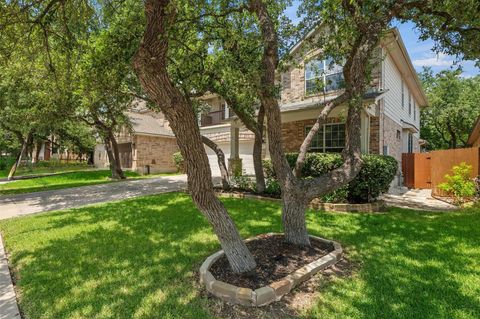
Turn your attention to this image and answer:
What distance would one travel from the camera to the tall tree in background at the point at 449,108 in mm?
25328

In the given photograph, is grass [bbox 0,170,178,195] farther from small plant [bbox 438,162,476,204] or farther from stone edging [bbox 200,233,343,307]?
small plant [bbox 438,162,476,204]

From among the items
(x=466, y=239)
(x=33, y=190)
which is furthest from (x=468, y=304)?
(x=33, y=190)

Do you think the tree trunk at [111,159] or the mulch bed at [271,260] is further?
the tree trunk at [111,159]

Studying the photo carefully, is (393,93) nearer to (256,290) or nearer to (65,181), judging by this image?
(256,290)

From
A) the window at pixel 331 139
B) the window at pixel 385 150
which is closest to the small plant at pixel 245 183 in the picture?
the window at pixel 331 139

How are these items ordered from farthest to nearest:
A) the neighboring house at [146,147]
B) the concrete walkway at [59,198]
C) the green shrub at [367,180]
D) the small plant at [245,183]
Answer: the neighboring house at [146,147] → the small plant at [245,183] → the concrete walkway at [59,198] → the green shrub at [367,180]

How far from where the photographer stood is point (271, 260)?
163 inches

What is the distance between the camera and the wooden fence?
10.6 meters

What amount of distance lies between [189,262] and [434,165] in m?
11.9

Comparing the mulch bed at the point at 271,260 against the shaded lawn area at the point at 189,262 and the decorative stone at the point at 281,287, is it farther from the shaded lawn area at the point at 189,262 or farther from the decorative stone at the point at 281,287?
the shaded lawn area at the point at 189,262

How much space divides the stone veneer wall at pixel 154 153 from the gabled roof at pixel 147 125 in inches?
18.9

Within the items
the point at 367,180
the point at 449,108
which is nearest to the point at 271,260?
the point at 367,180

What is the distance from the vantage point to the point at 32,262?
182 inches

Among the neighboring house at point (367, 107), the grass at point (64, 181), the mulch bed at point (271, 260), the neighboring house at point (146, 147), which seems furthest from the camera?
the neighboring house at point (146, 147)
